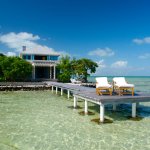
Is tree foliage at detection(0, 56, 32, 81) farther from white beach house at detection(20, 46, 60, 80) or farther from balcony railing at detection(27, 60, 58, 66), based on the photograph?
white beach house at detection(20, 46, 60, 80)

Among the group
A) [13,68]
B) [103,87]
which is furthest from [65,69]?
[103,87]

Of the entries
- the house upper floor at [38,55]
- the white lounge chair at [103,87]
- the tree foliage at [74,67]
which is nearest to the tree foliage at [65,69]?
the tree foliage at [74,67]

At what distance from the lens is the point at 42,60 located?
3591 cm

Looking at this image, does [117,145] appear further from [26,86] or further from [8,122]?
[26,86]

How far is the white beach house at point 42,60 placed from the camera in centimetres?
3553

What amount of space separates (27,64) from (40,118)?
67.8 feet

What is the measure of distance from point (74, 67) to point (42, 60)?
5252 mm

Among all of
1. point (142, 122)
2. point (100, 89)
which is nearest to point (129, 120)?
point (142, 122)

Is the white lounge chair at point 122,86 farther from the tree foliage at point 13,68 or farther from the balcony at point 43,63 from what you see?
the balcony at point 43,63

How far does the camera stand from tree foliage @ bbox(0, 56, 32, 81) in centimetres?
3136

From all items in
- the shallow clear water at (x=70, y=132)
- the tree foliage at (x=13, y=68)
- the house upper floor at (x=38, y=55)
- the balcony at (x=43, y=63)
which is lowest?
the shallow clear water at (x=70, y=132)

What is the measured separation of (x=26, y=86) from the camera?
29688mm

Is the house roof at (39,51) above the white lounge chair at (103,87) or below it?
above

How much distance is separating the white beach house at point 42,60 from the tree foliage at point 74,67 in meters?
1.64
